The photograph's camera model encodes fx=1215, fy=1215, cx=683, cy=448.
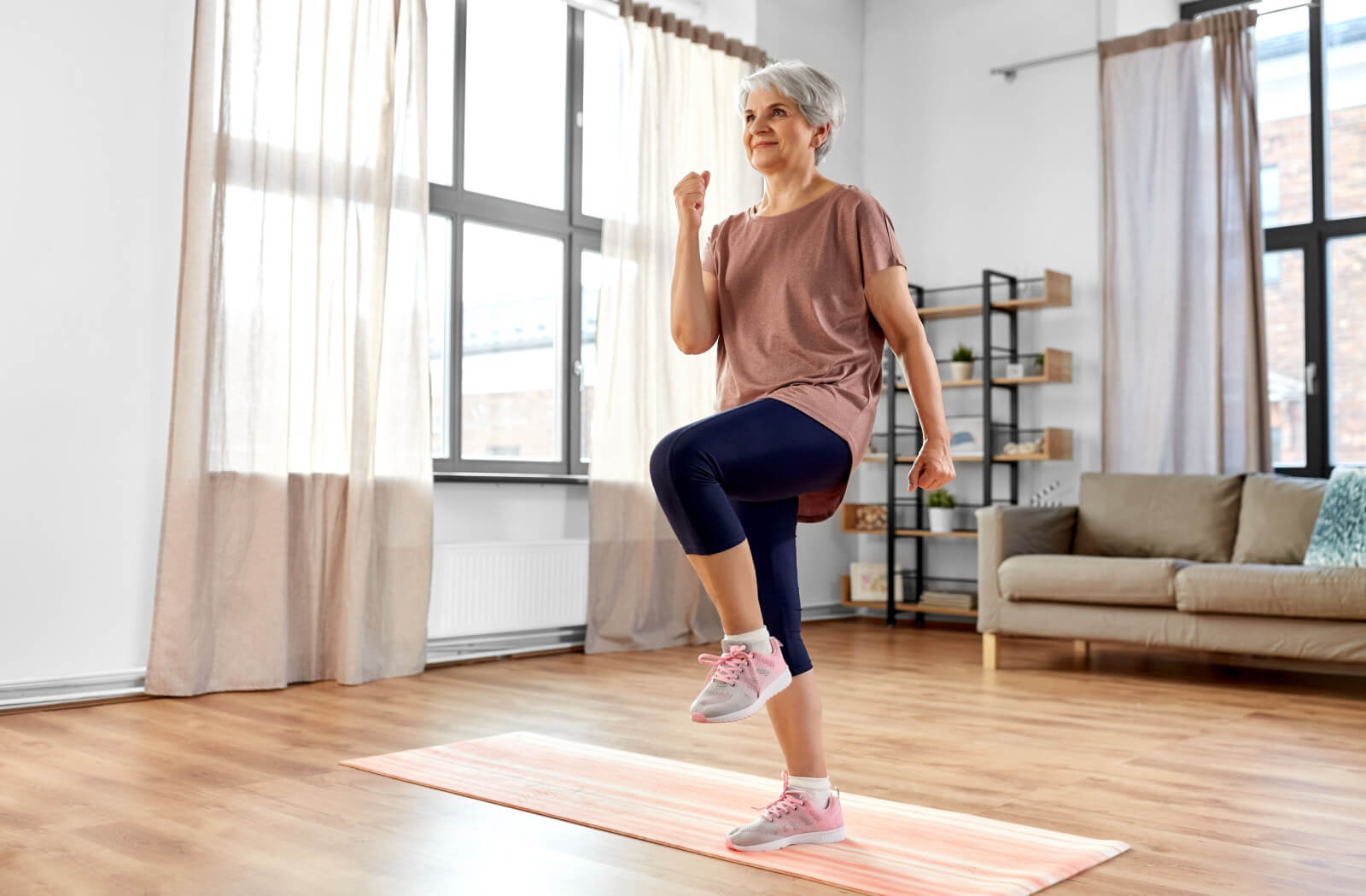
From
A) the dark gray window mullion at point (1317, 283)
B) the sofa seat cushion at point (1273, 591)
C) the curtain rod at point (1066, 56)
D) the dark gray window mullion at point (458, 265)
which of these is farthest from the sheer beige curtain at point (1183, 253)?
the dark gray window mullion at point (458, 265)

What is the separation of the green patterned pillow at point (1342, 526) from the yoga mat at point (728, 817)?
238 centimetres

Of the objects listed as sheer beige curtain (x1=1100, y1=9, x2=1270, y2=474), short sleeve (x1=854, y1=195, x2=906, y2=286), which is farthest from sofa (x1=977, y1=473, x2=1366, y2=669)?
short sleeve (x1=854, y1=195, x2=906, y2=286)

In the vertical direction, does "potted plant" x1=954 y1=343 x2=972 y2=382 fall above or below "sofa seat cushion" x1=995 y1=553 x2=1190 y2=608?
above

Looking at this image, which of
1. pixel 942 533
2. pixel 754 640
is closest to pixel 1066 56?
pixel 942 533

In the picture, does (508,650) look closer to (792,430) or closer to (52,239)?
(52,239)

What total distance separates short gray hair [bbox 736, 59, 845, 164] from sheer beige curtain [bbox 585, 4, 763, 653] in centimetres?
286

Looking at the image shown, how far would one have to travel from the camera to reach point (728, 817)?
222 cm

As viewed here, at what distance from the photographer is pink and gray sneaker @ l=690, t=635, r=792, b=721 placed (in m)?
1.68

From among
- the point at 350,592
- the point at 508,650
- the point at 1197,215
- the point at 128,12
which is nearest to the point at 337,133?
the point at 128,12

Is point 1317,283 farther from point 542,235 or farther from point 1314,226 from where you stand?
point 542,235

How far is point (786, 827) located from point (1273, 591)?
251 cm

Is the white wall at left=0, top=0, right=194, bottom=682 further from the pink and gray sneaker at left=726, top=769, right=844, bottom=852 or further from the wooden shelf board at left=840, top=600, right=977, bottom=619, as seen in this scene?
the wooden shelf board at left=840, top=600, right=977, bottom=619

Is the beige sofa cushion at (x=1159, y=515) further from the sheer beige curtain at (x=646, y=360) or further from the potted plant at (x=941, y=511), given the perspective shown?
the sheer beige curtain at (x=646, y=360)

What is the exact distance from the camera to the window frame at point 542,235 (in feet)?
15.7
